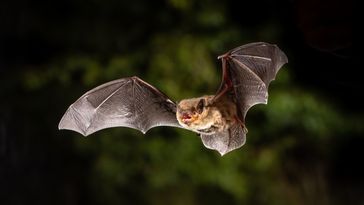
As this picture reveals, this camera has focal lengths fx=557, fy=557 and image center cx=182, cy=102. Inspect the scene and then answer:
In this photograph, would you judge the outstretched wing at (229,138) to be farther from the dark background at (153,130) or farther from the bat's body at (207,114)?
the dark background at (153,130)

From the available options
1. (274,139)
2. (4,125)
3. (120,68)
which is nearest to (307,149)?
(274,139)

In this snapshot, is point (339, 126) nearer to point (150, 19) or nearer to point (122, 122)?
point (150, 19)

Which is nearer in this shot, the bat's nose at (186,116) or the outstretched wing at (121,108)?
the bat's nose at (186,116)

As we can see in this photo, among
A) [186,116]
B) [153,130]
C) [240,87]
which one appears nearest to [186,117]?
[186,116]

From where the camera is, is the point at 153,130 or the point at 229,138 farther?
the point at 153,130

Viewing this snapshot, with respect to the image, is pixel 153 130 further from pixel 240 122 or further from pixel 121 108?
pixel 240 122

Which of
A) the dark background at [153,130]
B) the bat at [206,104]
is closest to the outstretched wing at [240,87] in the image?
the bat at [206,104]
